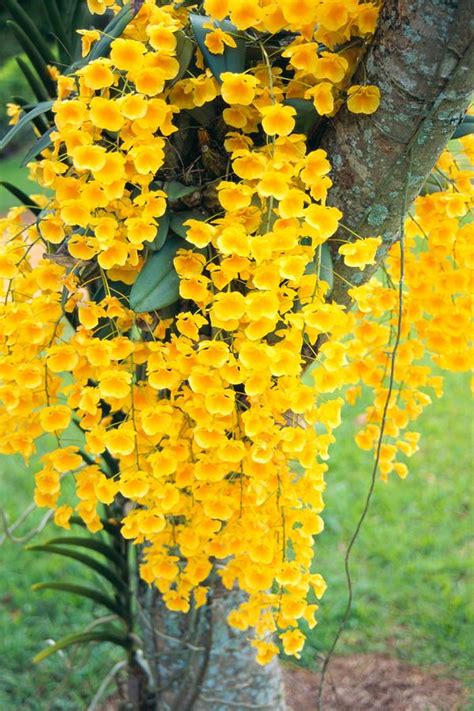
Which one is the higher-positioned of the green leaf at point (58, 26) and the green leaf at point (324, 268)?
the green leaf at point (58, 26)

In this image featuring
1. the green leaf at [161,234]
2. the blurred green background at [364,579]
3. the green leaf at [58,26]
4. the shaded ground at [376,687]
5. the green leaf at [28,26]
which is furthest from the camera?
the blurred green background at [364,579]

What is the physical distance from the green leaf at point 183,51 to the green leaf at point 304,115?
14 cm

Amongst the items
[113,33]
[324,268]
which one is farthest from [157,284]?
[113,33]

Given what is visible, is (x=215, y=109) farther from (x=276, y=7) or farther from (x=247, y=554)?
(x=247, y=554)

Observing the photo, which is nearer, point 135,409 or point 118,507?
point 135,409

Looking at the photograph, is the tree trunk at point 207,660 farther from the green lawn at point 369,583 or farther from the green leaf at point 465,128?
the green leaf at point 465,128

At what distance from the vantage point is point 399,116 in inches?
40.1

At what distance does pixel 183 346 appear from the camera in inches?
38.3

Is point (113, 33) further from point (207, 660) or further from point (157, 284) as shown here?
point (207, 660)

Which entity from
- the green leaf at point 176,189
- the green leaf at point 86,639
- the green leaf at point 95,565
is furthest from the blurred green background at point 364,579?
the green leaf at point 176,189

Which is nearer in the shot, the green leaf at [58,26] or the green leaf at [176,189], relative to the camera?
the green leaf at [176,189]

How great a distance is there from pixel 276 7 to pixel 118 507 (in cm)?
114

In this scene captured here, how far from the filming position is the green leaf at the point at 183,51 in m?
0.98

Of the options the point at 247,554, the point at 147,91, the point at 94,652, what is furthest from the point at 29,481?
the point at 147,91
